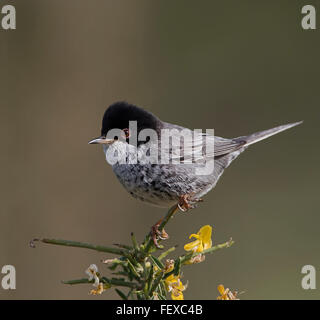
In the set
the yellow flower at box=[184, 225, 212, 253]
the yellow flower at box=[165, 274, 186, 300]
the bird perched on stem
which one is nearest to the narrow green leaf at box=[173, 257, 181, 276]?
the yellow flower at box=[165, 274, 186, 300]

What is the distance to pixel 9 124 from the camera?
6.36 metres

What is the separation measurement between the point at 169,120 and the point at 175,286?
5.31 meters

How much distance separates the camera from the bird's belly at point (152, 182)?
311 centimetres

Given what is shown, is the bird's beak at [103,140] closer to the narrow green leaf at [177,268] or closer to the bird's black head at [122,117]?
the bird's black head at [122,117]

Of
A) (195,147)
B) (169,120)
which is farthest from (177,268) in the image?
(169,120)

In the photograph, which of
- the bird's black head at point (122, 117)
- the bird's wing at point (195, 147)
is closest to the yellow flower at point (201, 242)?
the bird's black head at point (122, 117)

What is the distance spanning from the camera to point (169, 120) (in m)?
6.74

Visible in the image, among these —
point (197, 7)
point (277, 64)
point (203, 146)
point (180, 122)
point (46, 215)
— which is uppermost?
point (197, 7)

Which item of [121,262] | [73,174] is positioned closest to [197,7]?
[73,174]

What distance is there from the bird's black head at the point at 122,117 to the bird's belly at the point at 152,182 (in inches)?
10.1

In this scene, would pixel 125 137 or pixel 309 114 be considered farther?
pixel 309 114

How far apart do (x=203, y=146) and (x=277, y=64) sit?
377cm

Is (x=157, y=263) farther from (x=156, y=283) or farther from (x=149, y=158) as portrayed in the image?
(x=149, y=158)
